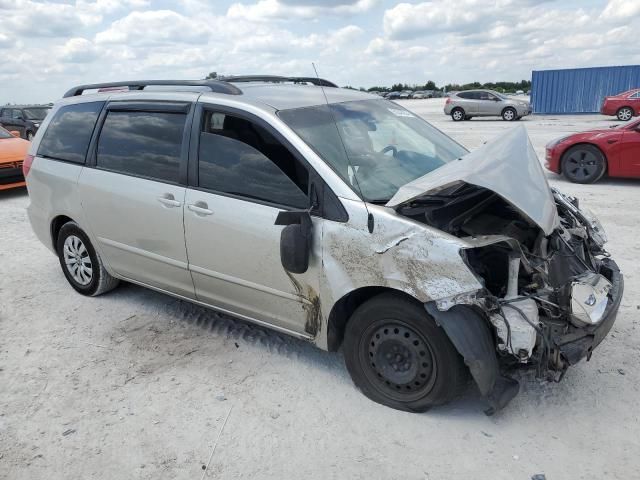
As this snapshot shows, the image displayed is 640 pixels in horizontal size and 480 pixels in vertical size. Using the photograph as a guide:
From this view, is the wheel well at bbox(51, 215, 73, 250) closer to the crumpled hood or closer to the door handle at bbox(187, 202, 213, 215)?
the door handle at bbox(187, 202, 213, 215)

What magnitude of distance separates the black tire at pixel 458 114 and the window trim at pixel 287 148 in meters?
23.3

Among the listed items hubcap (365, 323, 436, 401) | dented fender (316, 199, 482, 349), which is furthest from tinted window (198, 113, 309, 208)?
hubcap (365, 323, 436, 401)

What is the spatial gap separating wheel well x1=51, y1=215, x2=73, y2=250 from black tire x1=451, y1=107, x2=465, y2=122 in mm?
22829

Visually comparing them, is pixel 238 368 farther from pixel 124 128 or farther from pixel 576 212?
pixel 576 212

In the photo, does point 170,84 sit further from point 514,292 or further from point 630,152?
point 630,152

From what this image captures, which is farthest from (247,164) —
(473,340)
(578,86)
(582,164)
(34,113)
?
(578,86)

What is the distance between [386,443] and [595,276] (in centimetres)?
156

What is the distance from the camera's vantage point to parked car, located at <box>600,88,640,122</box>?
22359 millimetres

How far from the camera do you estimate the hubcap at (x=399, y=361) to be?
120 inches

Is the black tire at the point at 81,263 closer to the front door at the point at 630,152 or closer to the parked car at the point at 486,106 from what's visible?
the front door at the point at 630,152

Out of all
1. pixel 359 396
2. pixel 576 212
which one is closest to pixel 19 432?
pixel 359 396

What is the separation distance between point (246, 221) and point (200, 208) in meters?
0.41

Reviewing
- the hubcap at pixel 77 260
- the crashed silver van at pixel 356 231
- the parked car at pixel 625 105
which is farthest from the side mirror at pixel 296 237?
the parked car at pixel 625 105

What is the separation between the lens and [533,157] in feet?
11.9
